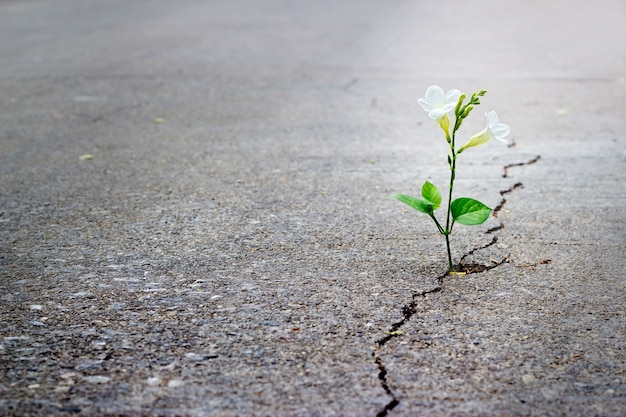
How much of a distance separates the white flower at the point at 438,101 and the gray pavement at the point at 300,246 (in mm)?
714

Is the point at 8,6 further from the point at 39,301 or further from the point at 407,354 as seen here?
the point at 407,354

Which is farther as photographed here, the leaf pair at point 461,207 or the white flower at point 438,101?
the leaf pair at point 461,207

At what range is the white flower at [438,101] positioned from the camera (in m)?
3.26

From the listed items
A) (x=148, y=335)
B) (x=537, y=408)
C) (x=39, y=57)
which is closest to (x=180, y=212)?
(x=148, y=335)

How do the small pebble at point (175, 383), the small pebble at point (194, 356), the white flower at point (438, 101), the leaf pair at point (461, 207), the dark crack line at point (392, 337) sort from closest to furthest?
the dark crack line at point (392, 337) → the small pebble at point (175, 383) → the small pebble at point (194, 356) → the white flower at point (438, 101) → the leaf pair at point (461, 207)

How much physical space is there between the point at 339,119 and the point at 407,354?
401 centimetres

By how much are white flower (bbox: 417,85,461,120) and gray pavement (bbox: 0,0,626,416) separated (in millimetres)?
714

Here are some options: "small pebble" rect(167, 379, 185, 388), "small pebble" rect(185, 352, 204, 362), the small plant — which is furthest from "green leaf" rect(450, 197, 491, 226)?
"small pebble" rect(167, 379, 185, 388)

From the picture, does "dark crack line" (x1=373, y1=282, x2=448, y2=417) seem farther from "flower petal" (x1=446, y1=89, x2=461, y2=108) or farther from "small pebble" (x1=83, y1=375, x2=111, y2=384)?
"small pebble" (x1=83, y1=375, x2=111, y2=384)

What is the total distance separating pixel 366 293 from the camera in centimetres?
326

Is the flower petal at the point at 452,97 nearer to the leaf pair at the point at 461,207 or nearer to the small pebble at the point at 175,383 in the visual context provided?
the leaf pair at the point at 461,207

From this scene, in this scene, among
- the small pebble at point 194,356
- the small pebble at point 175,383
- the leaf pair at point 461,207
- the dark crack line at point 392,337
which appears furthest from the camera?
the leaf pair at point 461,207

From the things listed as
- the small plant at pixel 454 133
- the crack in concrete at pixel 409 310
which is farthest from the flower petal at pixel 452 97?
the crack in concrete at pixel 409 310

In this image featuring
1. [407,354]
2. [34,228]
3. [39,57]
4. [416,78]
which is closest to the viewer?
[407,354]
